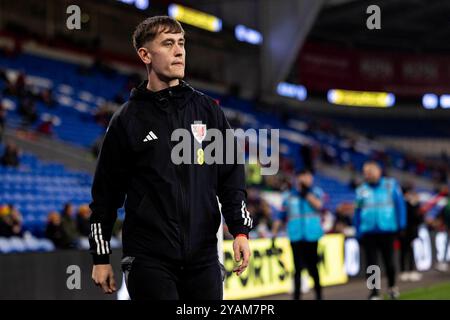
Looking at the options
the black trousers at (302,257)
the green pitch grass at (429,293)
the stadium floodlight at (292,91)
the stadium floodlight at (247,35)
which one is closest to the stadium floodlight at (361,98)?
the stadium floodlight at (292,91)

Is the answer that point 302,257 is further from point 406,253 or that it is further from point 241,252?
point 241,252

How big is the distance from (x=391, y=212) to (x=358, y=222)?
52 centimetres

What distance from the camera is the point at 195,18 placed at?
35344 millimetres

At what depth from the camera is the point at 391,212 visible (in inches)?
452

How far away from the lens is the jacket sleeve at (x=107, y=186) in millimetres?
4098

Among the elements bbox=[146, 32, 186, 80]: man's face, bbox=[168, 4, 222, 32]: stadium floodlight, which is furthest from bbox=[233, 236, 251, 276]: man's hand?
bbox=[168, 4, 222, 32]: stadium floodlight

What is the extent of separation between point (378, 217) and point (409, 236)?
5.77 meters

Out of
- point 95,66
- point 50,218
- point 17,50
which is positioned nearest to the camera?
point 50,218

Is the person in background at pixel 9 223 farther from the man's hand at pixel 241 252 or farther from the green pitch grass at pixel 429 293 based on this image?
the man's hand at pixel 241 252

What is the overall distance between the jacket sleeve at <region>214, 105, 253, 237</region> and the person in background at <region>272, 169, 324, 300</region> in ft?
23.1

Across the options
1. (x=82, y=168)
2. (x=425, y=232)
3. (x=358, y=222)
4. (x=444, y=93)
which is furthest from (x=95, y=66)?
(x=444, y=93)

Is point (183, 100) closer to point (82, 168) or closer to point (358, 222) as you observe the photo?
point (358, 222)

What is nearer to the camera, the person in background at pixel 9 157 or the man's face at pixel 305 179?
the man's face at pixel 305 179
